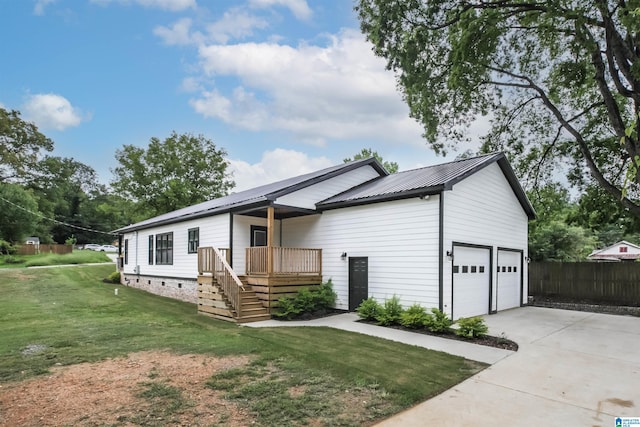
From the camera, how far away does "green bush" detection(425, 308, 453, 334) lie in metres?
8.59

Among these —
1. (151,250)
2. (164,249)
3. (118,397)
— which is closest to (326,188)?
(164,249)

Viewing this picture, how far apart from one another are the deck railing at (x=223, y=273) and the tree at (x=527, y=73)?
25.0ft

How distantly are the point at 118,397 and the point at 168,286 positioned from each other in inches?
529

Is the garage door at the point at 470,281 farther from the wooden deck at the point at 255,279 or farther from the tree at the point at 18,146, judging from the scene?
the tree at the point at 18,146

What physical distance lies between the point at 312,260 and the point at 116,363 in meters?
7.26

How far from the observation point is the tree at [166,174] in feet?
100

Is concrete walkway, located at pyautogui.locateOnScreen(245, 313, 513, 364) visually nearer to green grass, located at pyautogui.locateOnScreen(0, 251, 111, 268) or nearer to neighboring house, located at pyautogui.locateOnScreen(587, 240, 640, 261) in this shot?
neighboring house, located at pyautogui.locateOnScreen(587, 240, 640, 261)

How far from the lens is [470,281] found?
10898mm

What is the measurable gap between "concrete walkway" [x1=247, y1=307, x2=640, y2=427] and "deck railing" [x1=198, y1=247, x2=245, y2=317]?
4.57 feet

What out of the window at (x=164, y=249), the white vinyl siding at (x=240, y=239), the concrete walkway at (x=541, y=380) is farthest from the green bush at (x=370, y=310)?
the window at (x=164, y=249)

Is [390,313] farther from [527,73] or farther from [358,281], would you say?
[527,73]

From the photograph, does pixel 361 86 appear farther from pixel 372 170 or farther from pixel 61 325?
pixel 61 325

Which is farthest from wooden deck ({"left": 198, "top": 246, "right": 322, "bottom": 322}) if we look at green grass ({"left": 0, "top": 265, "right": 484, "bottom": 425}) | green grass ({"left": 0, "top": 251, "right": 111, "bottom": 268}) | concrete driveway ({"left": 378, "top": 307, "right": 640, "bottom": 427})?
green grass ({"left": 0, "top": 251, "right": 111, "bottom": 268})

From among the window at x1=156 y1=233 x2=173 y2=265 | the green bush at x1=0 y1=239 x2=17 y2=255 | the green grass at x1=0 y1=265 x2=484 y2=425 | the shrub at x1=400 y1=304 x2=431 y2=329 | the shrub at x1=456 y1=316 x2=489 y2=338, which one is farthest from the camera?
the green bush at x1=0 y1=239 x2=17 y2=255
